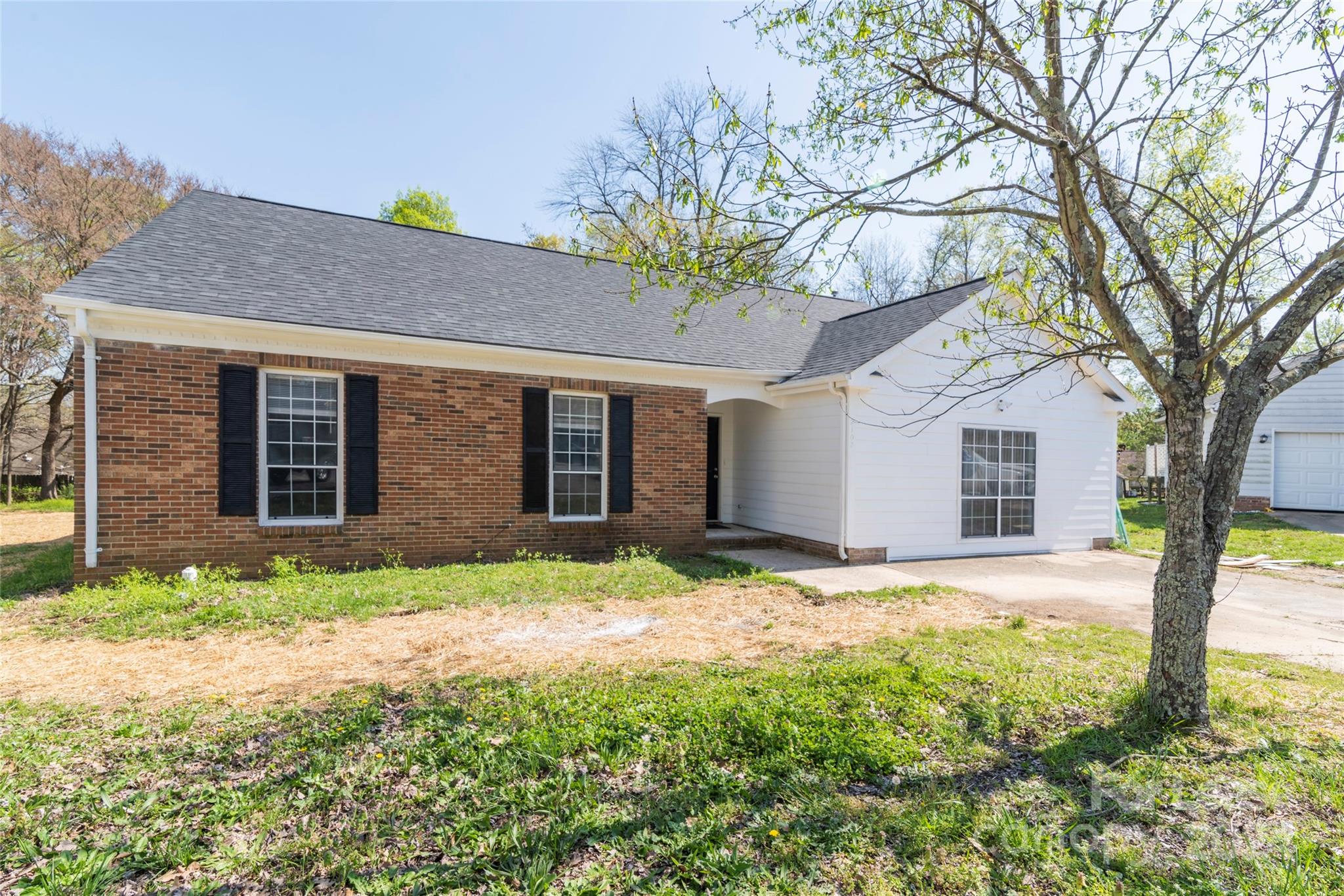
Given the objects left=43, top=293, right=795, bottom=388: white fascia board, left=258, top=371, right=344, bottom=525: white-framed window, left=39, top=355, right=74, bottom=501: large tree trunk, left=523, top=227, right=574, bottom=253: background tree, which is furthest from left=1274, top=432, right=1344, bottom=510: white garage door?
left=39, top=355, right=74, bottom=501: large tree trunk

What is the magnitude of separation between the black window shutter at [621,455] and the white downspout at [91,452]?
630 centimetres

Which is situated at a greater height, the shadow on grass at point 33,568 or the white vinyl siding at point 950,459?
the white vinyl siding at point 950,459

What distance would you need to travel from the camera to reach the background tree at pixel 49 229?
16.6 m

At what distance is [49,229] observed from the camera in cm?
1680

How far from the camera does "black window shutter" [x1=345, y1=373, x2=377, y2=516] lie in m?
8.46

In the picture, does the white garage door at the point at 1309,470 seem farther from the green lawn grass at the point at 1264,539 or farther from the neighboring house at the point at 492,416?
the neighboring house at the point at 492,416

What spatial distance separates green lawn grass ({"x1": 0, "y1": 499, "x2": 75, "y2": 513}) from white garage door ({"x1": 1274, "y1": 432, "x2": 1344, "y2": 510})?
32269 mm

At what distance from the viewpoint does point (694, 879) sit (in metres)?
2.47

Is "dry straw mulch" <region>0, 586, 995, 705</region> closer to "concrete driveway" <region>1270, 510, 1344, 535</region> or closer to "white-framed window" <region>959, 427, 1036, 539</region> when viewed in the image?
"white-framed window" <region>959, 427, 1036, 539</region>

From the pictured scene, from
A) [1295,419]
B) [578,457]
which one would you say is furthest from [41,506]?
[1295,419]

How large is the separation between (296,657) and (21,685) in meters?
1.62

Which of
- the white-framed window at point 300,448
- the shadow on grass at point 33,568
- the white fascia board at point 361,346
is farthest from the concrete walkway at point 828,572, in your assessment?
the shadow on grass at point 33,568

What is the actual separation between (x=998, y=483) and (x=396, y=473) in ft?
32.5

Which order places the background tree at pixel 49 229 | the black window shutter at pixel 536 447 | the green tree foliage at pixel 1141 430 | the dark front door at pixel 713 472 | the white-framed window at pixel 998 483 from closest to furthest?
the black window shutter at pixel 536 447 → the white-framed window at pixel 998 483 → the dark front door at pixel 713 472 → the background tree at pixel 49 229 → the green tree foliage at pixel 1141 430
